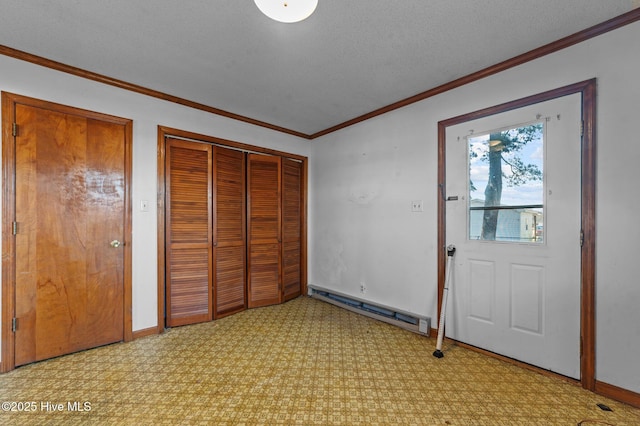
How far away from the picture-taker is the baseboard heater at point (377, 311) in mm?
2762

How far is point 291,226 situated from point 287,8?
9.66 ft

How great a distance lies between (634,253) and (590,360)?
2.55ft

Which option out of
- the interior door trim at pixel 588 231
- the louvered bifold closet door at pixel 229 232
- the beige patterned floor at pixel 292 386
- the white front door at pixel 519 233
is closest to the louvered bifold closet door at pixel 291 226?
the louvered bifold closet door at pixel 229 232

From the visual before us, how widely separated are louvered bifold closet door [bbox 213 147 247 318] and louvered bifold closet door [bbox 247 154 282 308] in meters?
0.11

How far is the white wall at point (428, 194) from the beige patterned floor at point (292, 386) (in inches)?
21.0

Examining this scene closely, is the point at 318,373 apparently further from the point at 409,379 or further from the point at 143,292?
the point at 143,292

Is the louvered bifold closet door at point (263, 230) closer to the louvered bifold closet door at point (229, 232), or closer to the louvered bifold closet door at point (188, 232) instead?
the louvered bifold closet door at point (229, 232)

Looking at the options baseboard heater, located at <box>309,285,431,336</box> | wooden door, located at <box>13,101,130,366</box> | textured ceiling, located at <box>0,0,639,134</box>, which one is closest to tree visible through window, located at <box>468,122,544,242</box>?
textured ceiling, located at <box>0,0,639,134</box>

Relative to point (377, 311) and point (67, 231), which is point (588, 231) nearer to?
point (377, 311)

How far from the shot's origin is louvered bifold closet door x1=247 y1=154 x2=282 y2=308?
357cm

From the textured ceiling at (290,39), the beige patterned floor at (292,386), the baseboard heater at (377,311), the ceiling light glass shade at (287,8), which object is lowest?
the beige patterned floor at (292,386)

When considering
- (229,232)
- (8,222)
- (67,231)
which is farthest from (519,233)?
(8,222)

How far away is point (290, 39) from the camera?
77.3 inches

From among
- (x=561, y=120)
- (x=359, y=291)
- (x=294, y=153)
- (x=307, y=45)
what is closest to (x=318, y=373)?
(x=359, y=291)
